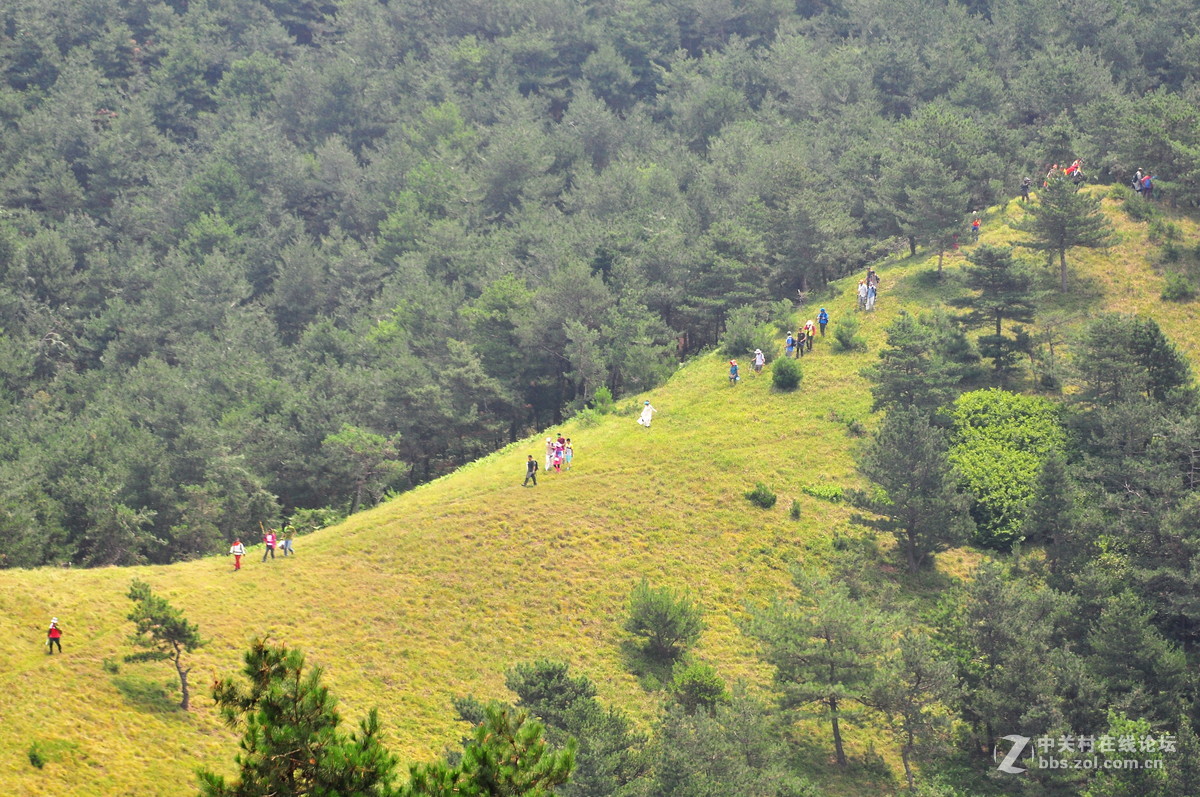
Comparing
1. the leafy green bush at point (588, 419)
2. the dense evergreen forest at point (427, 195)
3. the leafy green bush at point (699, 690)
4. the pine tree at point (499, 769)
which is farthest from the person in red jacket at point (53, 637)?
the leafy green bush at point (588, 419)

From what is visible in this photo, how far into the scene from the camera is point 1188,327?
53062 mm

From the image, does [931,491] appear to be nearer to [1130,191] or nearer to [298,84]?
[1130,191]

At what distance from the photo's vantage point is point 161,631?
3089cm

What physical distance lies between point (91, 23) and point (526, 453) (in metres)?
90.4

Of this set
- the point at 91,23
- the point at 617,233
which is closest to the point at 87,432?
the point at 617,233

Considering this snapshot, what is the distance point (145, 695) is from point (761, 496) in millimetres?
24220

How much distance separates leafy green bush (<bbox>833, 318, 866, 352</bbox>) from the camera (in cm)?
5600

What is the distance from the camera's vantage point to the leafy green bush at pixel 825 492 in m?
46.3

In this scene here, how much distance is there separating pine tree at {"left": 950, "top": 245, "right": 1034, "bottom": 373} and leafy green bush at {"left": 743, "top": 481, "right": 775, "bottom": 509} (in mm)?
13253

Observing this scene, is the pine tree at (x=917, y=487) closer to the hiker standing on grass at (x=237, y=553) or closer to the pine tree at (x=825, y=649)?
the pine tree at (x=825, y=649)

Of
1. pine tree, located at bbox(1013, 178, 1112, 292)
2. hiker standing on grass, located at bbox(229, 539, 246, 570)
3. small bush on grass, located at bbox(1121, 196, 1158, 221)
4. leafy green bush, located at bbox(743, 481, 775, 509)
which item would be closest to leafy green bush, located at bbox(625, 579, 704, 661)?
leafy green bush, located at bbox(743, 481, 775, 509)

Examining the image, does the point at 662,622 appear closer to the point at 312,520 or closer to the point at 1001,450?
the point at 1001,450

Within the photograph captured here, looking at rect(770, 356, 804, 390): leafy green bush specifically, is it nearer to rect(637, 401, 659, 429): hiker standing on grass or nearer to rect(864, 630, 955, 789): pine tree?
rect(637, 401, 659, 429): hiker standing on grass

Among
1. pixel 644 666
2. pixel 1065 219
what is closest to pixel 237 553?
pixel 644 666
